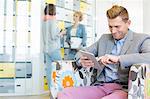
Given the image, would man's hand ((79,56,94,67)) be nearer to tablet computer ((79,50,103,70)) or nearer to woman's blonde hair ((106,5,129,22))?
tablet computer ((79,50,103,70))

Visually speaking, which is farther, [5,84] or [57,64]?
[5,84]

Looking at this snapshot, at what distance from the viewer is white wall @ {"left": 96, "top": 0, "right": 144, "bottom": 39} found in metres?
6.37

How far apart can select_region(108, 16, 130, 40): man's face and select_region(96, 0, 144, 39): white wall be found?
4429 mm

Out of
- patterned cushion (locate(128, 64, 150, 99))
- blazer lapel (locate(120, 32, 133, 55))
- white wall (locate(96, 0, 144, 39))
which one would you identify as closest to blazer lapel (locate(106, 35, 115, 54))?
blazer lapel (locate(120, 32, 133, 55))

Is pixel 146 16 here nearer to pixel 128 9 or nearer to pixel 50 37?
pixel 128 9

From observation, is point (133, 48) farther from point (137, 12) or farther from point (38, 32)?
point (137, 12)

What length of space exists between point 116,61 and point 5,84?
316cm

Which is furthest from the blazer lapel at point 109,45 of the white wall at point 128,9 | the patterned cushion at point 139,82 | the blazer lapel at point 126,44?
the white wall at point 128,9

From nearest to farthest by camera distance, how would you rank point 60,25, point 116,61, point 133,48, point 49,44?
point 116,61, point 133,48, point 49,44, point 60,25

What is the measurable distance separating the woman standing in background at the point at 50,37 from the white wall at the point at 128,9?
2.16 m

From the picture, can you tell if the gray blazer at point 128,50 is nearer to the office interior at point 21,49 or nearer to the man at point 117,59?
the man at point 117,59

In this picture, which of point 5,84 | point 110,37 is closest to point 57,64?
point 110,37

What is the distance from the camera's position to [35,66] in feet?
14.6

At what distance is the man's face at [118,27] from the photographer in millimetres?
1780
